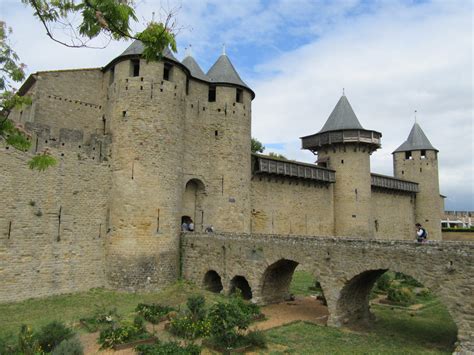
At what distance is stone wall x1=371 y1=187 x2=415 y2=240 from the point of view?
31.0 m

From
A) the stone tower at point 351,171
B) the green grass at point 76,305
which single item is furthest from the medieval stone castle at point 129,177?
the stone tower at point 351,171

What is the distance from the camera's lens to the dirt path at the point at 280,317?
9391mm

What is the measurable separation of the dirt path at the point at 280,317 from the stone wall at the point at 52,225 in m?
5.15

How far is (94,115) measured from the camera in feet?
60.5

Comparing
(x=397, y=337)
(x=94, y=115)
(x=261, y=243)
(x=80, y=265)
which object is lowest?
(x=397, y=337)

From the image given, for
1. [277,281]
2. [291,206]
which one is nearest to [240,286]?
Answer: [277,281]

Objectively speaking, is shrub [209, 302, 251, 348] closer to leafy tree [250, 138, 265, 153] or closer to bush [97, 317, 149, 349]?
bush [97, 317, 149, 349]

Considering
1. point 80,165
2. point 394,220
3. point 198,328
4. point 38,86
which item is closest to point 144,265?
point 80,165

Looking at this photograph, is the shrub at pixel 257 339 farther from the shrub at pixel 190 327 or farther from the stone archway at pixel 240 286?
the stone archway at pixel 240 286

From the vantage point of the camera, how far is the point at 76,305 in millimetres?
13680

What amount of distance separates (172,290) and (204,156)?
741 centimetres

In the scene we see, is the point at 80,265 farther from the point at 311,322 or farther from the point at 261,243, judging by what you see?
the point at 311,322

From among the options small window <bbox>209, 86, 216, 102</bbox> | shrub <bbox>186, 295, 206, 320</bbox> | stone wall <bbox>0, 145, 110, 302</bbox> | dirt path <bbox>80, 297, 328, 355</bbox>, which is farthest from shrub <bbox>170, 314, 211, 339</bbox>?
small window <bbox>209, 86, 216, 102</bbox>

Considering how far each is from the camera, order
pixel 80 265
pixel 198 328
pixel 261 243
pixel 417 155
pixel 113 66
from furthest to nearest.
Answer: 1. pixel 417 155
2. pixel 113 66
3. pixel 80 265
4. pixel 261 243
5. pixel 198 328
